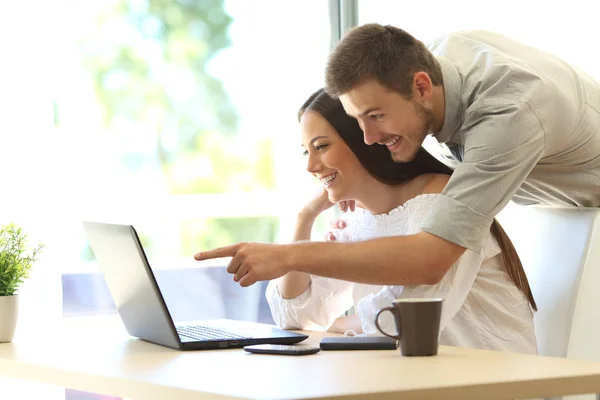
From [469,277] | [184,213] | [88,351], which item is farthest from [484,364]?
[184,213]

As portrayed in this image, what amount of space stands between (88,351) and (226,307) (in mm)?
1639

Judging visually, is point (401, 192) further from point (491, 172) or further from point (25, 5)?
point (25, 5)

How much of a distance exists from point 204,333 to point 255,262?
0.20 meters

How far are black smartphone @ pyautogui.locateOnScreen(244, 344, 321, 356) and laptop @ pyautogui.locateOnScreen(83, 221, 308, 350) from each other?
0.09 metres

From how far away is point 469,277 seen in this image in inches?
72.6

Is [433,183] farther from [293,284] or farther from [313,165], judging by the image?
[293,284]

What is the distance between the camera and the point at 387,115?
76.8 inches

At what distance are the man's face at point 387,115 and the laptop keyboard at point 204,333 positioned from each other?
1.76 feet

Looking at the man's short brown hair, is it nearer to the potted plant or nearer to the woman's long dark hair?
the woman's long dark hair

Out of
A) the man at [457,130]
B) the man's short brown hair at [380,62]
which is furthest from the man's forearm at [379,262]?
the man's short brown hair at [380,62]

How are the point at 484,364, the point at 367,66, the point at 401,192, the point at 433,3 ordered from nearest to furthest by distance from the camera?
the point at 484,364 < the point at 367,66 < the point at 401,192 < the point at 433,3

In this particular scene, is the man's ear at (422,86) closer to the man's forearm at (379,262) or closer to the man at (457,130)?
the man at (457,130)

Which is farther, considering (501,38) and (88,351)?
(501,38)

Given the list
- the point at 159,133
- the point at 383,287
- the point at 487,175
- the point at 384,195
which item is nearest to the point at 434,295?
the point at 383,287
